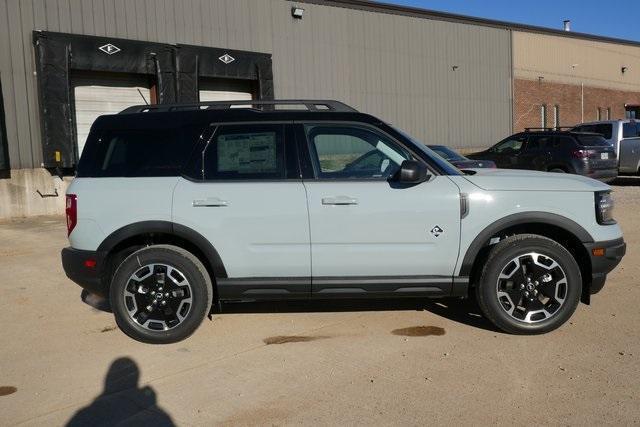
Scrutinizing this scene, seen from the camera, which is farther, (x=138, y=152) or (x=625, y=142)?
(x=625, y=142)

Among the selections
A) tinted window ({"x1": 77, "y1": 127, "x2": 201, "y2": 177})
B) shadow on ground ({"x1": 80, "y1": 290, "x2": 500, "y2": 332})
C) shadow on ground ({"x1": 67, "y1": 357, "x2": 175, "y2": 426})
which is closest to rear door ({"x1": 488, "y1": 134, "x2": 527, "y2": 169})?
shadow on ground ({"x1": 80, "y1": 290, "x2": 500, "y2": 332})

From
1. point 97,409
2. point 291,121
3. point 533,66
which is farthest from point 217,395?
point 533,66

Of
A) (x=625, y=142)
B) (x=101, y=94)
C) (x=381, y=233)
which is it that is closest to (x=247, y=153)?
(x=381, y=233)

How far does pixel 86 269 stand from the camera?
5.01 m

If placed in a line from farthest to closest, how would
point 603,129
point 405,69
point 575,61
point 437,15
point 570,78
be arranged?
point 575,61 < point 570,78 < point 437,15 < point 405,69 < point 603,129

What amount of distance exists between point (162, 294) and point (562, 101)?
30.6 meters

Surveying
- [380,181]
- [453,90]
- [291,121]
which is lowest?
[380,181]

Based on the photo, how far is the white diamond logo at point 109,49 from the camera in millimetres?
14345

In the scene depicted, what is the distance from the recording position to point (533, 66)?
28.5 meters

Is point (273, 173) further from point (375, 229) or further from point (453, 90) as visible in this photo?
point (453, 90)

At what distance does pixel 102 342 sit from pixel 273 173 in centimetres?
205

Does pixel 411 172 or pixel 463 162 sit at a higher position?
pixel 463 162

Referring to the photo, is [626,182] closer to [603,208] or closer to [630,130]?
[630,130]

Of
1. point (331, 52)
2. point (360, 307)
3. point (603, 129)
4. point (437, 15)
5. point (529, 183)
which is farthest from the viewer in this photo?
point (437, 15)
